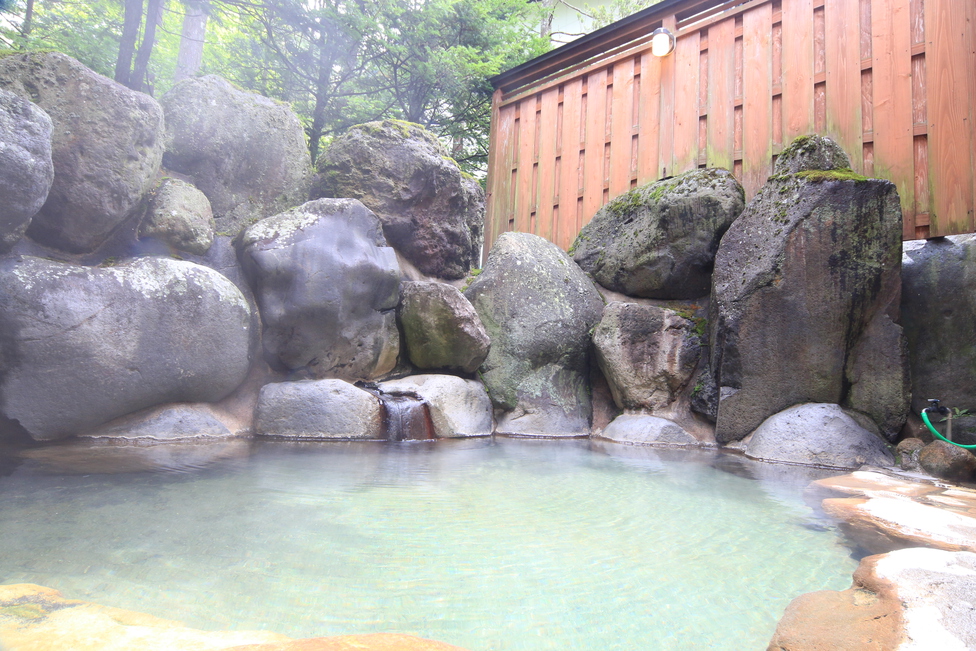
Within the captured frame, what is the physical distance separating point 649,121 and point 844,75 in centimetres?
198

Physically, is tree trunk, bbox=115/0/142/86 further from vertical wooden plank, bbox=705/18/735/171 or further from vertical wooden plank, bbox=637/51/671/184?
vertical wooden plank, bbox=705/18/735/171

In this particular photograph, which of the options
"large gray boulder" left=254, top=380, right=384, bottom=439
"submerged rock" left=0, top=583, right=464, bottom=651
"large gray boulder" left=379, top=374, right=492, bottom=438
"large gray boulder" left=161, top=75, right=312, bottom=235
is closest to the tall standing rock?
"large gray boulder" left=161, top=75, right=312, bottom=235

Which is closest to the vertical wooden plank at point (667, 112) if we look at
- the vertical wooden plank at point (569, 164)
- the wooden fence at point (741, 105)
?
the wooden fence at point (741, 105)

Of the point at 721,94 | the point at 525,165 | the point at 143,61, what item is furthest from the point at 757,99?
the point at 143,61

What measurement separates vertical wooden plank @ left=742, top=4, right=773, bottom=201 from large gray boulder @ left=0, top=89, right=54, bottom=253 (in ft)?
19.9

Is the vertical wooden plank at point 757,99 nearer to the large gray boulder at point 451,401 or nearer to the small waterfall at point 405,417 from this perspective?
the large gray boulder at point 451,401

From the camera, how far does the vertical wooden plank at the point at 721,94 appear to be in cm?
593

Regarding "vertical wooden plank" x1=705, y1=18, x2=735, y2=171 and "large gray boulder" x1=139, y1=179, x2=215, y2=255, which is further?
"vertical wooden plank" x1=705, y1=18, x2=735, y2=171

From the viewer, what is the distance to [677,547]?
6.44ft

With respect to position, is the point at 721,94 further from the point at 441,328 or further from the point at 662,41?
the point at 441,328

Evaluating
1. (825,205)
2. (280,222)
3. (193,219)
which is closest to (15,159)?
(193,219)

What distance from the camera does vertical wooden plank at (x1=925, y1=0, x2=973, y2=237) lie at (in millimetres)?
4523

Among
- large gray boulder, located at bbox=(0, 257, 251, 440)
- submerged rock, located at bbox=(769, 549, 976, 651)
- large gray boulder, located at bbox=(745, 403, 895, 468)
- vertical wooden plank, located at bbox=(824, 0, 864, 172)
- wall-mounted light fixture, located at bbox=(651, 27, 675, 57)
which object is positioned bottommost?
submerged rock, located at bbox=(769, 549, 976, 651)

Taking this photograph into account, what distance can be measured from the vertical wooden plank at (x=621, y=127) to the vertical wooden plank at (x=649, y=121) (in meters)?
0.14
